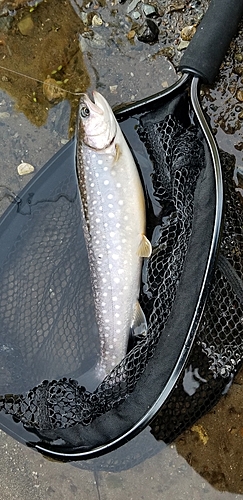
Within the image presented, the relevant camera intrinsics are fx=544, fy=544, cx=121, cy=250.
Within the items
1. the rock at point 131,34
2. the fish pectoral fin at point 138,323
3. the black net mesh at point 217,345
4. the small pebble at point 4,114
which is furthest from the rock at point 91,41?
the fish pectoral fin at point 138,323

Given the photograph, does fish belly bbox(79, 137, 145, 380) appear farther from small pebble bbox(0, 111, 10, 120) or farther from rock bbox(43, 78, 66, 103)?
small pebble bbox(0, 111, 10, 120)

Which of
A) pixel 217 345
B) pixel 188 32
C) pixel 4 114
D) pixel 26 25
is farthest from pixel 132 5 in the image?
pixel 217 345

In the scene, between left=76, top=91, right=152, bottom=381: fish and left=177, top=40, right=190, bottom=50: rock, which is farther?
left=177, top=40, right=190, bottom=50: rock

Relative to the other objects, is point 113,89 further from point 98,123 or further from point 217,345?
point 217,345

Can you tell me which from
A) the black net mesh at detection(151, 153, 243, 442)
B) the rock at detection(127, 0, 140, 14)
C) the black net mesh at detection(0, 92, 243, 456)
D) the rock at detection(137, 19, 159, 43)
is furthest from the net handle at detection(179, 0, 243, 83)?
the rock at detection(127, 0, 140, 14)

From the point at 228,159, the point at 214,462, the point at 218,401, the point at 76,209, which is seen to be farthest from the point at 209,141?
the point at 214,462

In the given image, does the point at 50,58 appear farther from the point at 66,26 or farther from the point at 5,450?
the point at 5,450
